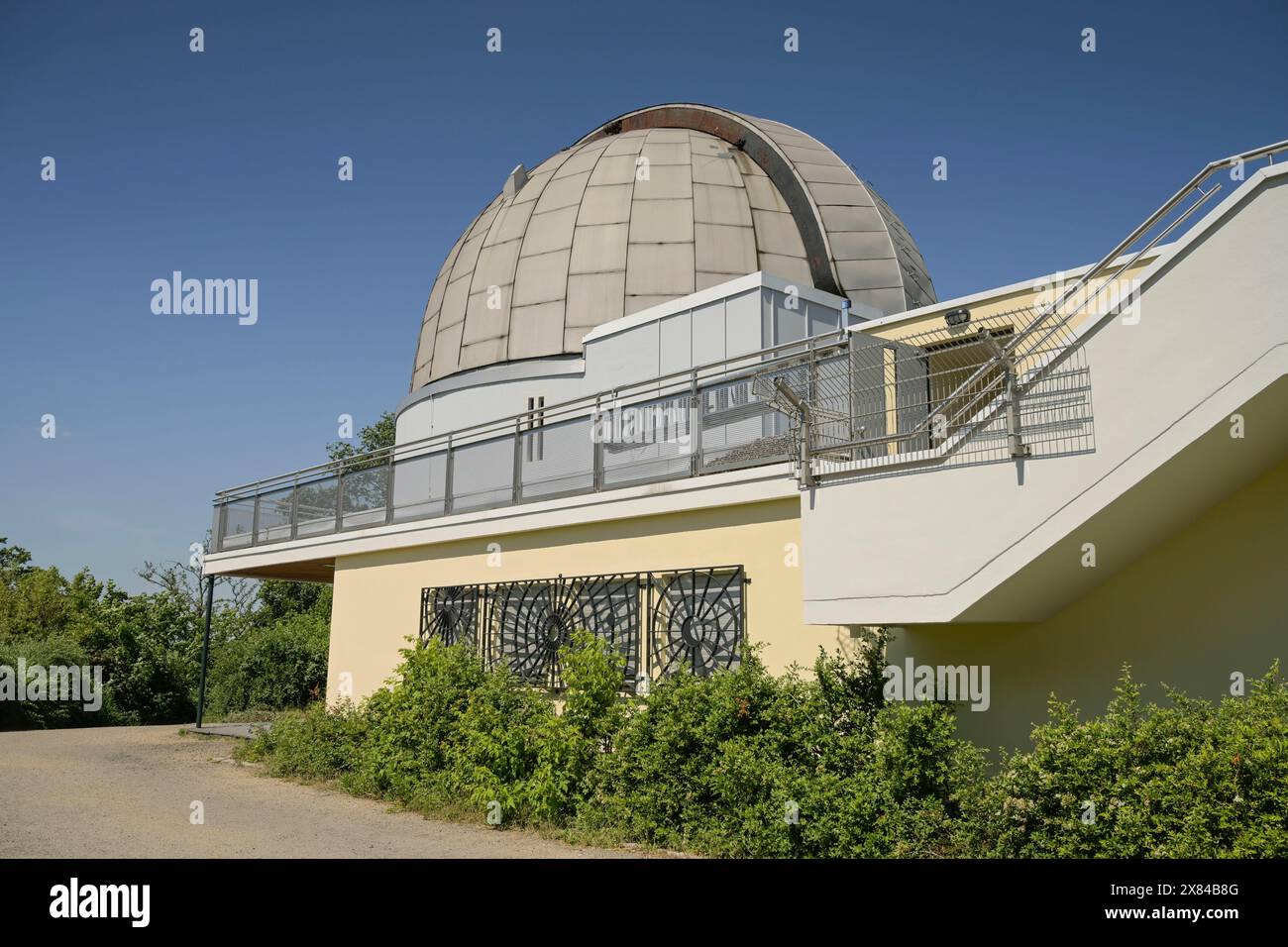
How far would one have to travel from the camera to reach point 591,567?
13000 millimetres

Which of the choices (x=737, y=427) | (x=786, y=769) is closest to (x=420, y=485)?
(x=737, y=427)

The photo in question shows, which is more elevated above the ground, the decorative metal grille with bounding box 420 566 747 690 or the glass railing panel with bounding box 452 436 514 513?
the glass railing panel with bounding box 452 436 514 513

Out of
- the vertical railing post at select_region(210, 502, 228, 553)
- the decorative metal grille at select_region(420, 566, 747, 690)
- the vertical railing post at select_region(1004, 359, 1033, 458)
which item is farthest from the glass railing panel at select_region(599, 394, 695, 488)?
the vertical railing post at select_region(210, 502, 228, 553)

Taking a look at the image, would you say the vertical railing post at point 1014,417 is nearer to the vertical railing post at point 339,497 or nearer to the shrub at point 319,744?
the shrub at point 319,744

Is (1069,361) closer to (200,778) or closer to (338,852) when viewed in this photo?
(338,852)

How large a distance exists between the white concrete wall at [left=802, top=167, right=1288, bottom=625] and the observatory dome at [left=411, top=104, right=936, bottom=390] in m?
11.9

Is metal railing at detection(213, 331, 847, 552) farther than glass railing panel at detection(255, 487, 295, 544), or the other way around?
glass railing panel at detection(255, 487, 295, 544)

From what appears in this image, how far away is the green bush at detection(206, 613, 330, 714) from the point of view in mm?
26750

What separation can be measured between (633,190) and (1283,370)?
55.3ft

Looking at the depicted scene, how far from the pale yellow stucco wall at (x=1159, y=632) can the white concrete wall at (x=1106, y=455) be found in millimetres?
528

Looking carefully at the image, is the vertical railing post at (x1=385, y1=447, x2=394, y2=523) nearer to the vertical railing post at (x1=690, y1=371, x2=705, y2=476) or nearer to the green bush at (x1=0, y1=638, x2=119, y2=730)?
the vertical railing post at (x1=690, y1=371, x2=705, y2=476)

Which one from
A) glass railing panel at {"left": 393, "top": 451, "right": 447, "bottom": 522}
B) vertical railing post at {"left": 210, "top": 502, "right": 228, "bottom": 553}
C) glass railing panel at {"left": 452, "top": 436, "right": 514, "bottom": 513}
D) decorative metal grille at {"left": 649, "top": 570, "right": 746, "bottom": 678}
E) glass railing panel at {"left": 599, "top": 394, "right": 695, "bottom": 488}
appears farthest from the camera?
vertical railing post at {"left": 210, "top": 502, "right": 228, "bottom": 553}

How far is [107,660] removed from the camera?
27.0 meters

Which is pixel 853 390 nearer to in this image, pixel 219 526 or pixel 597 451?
pixel 597 451
